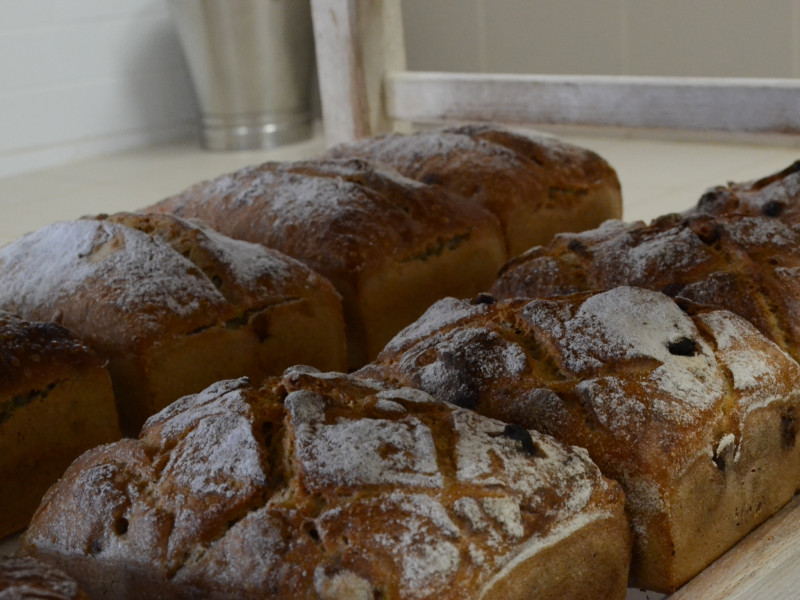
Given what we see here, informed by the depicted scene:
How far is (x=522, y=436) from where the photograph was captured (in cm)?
99

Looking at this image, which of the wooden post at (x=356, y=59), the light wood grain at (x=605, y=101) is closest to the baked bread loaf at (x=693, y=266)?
the light wood grain at (x=605, y=101)

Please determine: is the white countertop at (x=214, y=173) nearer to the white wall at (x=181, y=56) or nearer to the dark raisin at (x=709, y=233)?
the white wall at (x=181, y=56)

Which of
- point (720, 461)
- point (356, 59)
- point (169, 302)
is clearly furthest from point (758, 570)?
point (356, 59)

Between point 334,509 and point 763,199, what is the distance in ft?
3.42

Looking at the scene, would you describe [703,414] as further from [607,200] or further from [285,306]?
[607,200]

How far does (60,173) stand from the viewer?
151 inches

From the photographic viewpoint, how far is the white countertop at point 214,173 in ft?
9.25

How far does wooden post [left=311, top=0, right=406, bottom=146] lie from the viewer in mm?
3197

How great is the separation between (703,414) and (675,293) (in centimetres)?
33

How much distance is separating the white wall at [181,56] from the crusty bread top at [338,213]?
1.85 metres

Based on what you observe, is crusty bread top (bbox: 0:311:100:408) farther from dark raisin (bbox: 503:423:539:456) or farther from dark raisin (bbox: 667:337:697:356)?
dark raisin (bbox: 667:337:697:356)

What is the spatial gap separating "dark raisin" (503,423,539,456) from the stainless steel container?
288 cm

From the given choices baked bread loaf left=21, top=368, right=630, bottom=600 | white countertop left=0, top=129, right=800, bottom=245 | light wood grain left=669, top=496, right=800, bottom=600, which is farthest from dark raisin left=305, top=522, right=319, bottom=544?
white countertop left=0, top=129, right=800, bottom=245

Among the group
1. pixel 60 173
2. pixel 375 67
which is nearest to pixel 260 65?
pixel 375 67
